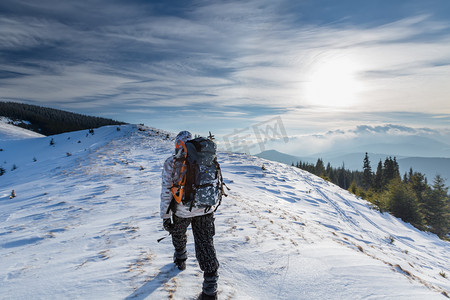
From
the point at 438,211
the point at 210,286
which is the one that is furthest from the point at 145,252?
the point at 438,211

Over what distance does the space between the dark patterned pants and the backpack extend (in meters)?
0.24

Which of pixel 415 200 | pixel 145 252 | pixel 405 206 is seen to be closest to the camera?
pixel 145 252

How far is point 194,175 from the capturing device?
10.8 feet

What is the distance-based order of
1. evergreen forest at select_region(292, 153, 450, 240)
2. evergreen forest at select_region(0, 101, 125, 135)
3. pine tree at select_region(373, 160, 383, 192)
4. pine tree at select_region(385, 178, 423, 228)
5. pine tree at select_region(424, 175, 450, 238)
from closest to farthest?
pine tree at select_region(385, 178, 423, 228) → evergreen forest at select_region(292, 153, 450, 240) → pine tree at select_region(424, 175, 450, 238) → pine tree at select_region(373, 160, 383, 192) → evergreen forest at select_region(0, 101, 125, 135)

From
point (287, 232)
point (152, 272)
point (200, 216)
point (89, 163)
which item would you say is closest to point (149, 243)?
point (152, 272)

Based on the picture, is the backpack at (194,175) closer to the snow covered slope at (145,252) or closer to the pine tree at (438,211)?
the snow covered slope at (145,252)

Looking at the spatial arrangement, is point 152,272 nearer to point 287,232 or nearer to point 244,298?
point 244,298

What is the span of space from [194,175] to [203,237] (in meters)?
0.97

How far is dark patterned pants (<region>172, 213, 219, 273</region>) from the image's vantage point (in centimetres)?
321

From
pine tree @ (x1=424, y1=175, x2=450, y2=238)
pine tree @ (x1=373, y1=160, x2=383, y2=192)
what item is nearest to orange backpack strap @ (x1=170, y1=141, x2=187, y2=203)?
pine tree @ (x1=424, y1=175, x2=450, y2=238)

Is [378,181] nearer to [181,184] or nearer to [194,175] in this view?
[194,175]

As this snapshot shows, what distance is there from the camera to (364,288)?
12.8 feet

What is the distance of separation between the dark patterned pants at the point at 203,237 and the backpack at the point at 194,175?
0.77 ft

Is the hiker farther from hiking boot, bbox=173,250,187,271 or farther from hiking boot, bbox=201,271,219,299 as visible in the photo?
hiking boot, bbox=173,250,187,271
